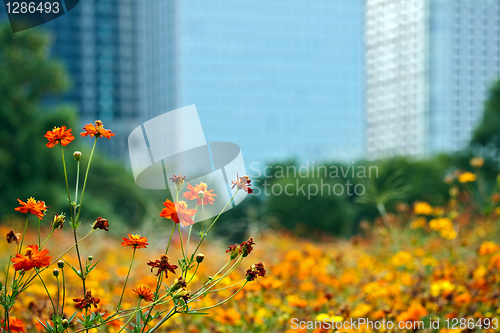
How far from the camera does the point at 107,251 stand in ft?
13.6

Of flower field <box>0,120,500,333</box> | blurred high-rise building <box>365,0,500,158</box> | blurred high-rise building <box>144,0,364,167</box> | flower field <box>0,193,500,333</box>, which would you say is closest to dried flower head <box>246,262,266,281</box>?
flower field <box>0,120,500,333</box>

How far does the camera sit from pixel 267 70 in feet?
190

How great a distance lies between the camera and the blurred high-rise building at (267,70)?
52000mm

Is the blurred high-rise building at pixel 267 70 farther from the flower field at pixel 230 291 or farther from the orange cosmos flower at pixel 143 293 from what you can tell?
the orange cosmos flower at pixel 143 293

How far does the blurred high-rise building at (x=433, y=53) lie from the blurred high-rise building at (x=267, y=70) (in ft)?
117

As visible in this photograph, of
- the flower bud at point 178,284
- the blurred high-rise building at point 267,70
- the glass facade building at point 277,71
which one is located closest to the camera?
the flower bud at point 178,284

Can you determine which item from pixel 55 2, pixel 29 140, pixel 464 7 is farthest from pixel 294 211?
pixel 55 2

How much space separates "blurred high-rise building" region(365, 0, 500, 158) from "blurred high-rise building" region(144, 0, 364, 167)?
35543 millimetres

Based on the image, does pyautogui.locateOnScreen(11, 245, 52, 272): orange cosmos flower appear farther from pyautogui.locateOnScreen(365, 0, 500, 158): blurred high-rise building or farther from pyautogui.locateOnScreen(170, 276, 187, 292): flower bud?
pyautogui.locateOnScreen(365, 0, 500, 158): blurred high-rise building

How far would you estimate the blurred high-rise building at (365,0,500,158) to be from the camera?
5318 mm

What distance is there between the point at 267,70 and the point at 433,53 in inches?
1901

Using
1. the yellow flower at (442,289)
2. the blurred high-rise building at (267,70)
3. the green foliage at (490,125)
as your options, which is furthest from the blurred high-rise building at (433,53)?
the blurred high-rise building at (267,70)

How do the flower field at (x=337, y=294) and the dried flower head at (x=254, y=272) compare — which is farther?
the flower field at (x=337, y=294)

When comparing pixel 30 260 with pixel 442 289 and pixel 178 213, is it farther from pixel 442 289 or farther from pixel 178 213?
pixel 442 289
